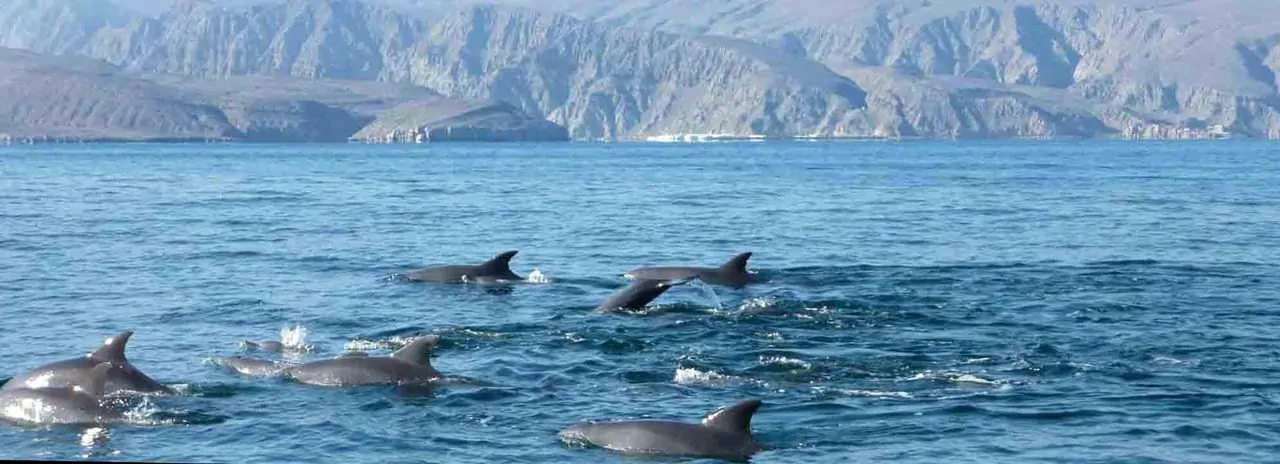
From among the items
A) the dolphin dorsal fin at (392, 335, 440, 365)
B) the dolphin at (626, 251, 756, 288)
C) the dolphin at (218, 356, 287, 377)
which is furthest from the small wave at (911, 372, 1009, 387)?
the dolphin at (626, 251, 756, 288)

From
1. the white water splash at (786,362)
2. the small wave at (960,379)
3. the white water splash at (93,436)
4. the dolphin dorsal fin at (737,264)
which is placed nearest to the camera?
the white water splash at (93,436)

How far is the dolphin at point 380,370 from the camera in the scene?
25859mm

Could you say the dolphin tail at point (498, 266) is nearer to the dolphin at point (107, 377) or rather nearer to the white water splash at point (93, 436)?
the dolphin at point (107, 377)

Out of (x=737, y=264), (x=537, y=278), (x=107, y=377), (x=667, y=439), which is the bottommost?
(x=537, y=278)

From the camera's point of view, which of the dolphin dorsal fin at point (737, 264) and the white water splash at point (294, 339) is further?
the dolphin dorsal fin at point (737, 264)

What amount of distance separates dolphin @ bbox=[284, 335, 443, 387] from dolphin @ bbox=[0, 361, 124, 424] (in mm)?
3376

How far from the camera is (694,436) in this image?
21.5 metres

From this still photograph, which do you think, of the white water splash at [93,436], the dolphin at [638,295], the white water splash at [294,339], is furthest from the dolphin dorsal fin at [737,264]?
the white water splash at [93,436]

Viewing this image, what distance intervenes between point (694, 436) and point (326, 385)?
696cm

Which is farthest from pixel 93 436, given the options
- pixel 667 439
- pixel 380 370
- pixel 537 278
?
pixel 537 278

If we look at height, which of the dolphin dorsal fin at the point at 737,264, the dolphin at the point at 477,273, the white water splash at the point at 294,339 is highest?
the dolphin dorsal fin at the point at 737,264

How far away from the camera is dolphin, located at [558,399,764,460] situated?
21344 millimetres

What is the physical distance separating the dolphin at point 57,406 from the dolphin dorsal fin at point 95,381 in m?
0.01

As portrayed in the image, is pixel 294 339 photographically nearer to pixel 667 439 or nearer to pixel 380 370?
pixel 380 370
